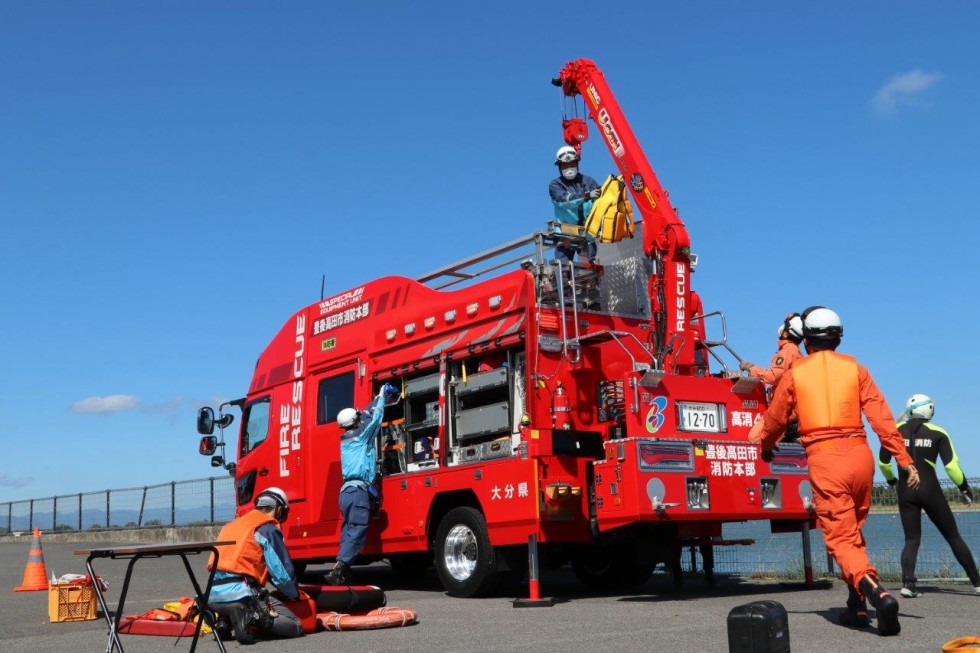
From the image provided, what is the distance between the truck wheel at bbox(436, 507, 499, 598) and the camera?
1071 centimetres

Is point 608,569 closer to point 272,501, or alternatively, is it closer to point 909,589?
point 909,589

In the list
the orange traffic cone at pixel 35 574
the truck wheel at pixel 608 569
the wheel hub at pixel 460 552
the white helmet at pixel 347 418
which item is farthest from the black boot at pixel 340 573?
the orange traffic cone at pixel 35 574

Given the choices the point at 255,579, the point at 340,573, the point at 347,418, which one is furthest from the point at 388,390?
the point at 255,579

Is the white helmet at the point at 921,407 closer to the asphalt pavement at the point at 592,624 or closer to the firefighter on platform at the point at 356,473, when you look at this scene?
the asphalt pavement at the point at 592,624

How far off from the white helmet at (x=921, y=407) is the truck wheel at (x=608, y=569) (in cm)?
316

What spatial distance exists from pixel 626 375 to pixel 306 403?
218 inches

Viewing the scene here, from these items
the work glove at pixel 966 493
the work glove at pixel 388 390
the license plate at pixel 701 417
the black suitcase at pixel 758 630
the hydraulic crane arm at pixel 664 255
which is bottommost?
the black suitcase at pixel 758 630

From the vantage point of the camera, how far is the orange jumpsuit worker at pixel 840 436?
7.32 meters

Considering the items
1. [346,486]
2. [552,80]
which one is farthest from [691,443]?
[552,80]

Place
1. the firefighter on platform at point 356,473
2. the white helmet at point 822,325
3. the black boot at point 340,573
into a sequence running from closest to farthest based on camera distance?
the white helmet at point 822,325 < the black boot at point 340,573 < the firefighter on platform at point 356,473

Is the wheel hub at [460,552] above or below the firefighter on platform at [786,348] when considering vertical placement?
below

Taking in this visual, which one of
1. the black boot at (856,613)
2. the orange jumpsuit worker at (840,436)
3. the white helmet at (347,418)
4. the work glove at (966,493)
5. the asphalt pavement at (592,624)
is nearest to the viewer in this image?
the asphalt pavement at (592,624)

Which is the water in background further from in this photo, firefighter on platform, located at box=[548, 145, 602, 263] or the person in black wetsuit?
firefighter on platform, located at box=[548, 145, 602, 263]

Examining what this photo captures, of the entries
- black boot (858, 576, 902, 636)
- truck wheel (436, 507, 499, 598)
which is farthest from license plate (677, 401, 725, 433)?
black boot (858, 576, 902, 636)
